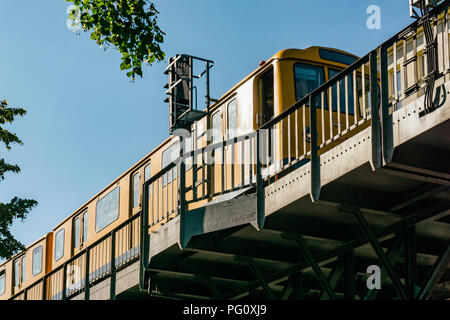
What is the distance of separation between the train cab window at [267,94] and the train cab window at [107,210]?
738 cm

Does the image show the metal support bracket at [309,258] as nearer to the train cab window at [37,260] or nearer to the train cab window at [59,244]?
the train cab window at [59,244]

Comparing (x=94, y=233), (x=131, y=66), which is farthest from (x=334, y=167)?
(x=94, y=233)

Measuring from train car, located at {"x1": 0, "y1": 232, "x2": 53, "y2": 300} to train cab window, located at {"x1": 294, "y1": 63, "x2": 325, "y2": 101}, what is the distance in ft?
37.7

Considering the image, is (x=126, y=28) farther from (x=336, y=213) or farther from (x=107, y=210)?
(x=107, y=210)

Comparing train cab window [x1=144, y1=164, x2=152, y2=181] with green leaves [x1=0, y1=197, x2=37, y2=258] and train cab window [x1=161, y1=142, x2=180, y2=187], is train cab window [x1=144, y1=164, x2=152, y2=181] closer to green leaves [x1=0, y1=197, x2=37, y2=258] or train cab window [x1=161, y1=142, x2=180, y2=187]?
train cab window [x1=161, y1=142, x2=180, y2=187]

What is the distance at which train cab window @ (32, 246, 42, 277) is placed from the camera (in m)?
26.3

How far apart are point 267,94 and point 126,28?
10.8 feet

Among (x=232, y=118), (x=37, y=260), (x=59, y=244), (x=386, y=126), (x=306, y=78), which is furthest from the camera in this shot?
(x=37, y=260)

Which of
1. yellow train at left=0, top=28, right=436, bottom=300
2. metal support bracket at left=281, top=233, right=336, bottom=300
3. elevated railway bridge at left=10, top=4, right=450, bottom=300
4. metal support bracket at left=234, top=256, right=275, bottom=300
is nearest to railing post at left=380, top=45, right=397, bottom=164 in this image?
elevated railway bridge at left=10, top=4, right=450, bottom=300

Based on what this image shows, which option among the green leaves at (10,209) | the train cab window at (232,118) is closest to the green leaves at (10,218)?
the green leaves at (10,209)

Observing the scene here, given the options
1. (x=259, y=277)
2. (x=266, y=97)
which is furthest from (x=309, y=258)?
(x=266, y=97)

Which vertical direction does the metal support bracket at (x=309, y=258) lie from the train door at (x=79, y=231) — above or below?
below

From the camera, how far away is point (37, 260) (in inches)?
1049

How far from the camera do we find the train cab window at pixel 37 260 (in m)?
26.3
